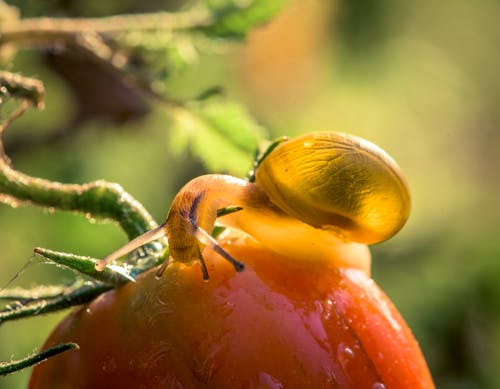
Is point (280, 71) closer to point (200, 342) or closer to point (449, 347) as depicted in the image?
point (449, 347)

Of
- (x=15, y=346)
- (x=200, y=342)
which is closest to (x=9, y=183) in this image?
(x=200, y=342)

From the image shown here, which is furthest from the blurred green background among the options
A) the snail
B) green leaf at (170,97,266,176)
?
the snail

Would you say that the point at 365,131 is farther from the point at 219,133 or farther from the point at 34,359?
the point at 34,359

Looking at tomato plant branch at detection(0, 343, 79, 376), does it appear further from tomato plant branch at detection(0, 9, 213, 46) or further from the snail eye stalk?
tomato plant branch at detection(0, 9, 213, 46)

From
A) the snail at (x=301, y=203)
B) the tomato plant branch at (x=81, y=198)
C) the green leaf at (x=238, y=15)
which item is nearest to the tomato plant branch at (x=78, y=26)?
the green leaf at (x=238, y=15)

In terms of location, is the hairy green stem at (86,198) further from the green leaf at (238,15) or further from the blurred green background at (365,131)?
the green leaf at (238,15)

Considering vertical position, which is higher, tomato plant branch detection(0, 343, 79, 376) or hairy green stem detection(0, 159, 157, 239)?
hairy green stem detection(0, 159, 157, 239)
